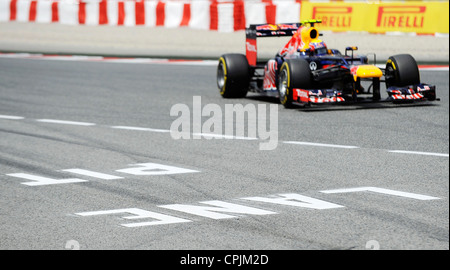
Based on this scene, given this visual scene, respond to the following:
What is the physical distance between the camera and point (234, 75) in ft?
43.2

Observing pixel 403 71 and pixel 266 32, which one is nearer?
pixel 403 71

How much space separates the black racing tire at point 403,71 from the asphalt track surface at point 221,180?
1.37ft

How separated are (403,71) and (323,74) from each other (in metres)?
1.16

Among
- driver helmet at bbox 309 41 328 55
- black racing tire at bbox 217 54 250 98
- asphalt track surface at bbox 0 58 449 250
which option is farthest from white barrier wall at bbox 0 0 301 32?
asphalt track surface at bbox 0 58 449 250

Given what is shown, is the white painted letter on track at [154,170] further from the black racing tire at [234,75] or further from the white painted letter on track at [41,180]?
the black racing tire at [234,75]

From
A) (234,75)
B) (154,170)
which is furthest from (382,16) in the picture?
(154,170)

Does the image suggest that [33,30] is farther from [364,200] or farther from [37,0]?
[364,200]

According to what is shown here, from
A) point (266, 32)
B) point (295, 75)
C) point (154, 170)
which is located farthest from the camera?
point (266, 32)

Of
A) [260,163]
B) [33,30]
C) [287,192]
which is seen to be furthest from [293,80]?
[33,30]

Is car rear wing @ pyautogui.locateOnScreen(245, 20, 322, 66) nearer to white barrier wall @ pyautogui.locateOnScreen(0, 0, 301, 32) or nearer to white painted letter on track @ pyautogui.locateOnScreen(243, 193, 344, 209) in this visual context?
white painted letter on track @ pyautogui.locateOnScreen(243, 193, 344, 209)

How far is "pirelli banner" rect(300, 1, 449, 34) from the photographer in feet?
67.2

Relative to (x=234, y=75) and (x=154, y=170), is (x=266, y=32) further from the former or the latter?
(x=154, y=170)

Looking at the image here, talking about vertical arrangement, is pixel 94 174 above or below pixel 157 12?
below

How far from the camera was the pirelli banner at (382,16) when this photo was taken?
20484 millimetres
